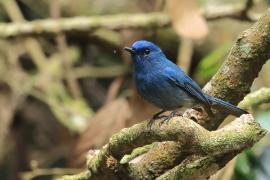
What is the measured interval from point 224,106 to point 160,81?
1.62ft

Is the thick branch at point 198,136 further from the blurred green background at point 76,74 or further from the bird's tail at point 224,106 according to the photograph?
the blurred green background at point 76,74

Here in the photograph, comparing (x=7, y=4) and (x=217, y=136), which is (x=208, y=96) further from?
(x=7, y=4)

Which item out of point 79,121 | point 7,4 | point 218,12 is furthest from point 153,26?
point 7,4

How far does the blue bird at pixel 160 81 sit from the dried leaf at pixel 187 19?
1.59 ft

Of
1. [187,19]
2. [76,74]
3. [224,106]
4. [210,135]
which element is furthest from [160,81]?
[76,74]

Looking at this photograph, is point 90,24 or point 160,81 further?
point 90,24

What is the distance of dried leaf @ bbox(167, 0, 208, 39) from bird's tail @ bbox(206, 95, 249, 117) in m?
0.96

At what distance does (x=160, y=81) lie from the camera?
3.00m

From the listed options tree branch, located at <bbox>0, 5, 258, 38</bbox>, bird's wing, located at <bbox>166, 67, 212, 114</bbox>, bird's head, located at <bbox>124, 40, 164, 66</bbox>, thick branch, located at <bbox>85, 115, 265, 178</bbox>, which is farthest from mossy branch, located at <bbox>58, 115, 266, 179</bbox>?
tree branch, located at <bbox>0, 5, 258, 38</bbox>

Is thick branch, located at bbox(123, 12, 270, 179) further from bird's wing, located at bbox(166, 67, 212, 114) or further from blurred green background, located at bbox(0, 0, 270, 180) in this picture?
blurred green background, located at bbox(0, 0, 270, 180)

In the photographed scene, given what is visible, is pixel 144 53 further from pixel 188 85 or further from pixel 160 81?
pixel 188 85

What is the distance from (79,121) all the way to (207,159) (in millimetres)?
2549

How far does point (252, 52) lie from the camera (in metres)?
2.45

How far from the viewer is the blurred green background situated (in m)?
4.00
